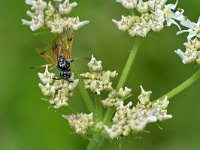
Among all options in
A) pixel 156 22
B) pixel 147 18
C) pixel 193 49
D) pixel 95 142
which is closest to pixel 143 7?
pixel 147 18

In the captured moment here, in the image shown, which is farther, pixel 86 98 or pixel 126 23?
pixel 126 23

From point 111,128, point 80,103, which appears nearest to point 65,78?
point 111,128

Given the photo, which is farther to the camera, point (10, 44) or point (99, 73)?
point (10, 44)

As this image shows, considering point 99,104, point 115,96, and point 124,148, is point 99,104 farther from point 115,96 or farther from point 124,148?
point 124,148

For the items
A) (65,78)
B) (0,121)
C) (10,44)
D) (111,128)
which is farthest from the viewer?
(10,44)

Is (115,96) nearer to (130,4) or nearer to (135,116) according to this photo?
(135,116)

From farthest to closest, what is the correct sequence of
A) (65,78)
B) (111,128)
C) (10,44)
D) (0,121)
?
(10,44) < (0,121) < (65,78) < (111,128)

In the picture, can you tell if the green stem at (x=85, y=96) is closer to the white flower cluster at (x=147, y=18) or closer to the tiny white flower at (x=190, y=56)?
the white flower cluster at (x=147, y=18)
